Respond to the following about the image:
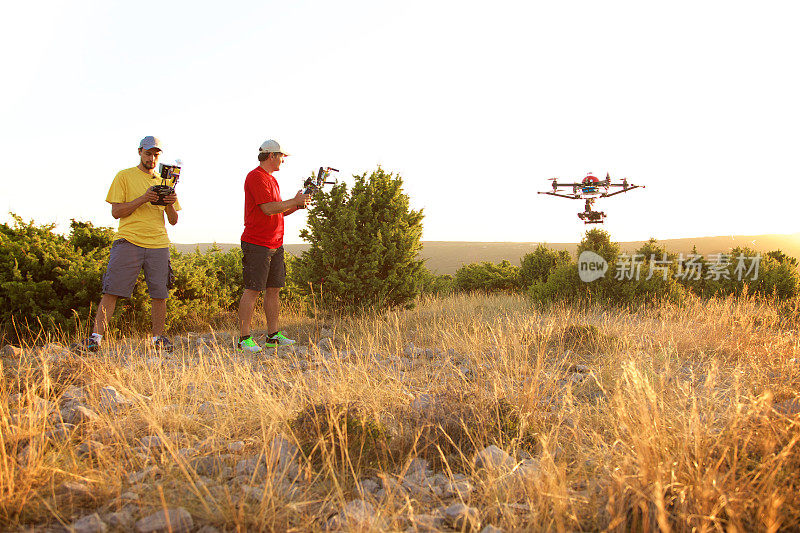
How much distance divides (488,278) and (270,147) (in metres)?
10.1

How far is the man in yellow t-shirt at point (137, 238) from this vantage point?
4.89 meters

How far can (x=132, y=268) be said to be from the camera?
4.98m

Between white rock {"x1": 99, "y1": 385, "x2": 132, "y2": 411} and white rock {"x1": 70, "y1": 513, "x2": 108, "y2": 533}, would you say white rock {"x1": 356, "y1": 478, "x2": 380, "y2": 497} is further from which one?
white rock {"x1": 99, "y1": 385, "x2": 132, "y2": 411}

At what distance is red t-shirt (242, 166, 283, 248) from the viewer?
16.6 ft

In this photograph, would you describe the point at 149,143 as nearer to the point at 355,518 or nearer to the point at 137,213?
the point at 137,213

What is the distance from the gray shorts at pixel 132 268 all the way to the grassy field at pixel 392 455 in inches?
32.3

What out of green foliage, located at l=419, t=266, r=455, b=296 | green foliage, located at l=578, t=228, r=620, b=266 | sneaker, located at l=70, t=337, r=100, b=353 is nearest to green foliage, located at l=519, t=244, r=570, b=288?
green foliage, located at l=419, t=266, r=455, b=296

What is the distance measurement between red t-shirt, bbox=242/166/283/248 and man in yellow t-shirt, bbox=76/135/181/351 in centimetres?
71

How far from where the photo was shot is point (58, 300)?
607 cm

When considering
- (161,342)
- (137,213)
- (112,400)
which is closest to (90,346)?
(161,342)

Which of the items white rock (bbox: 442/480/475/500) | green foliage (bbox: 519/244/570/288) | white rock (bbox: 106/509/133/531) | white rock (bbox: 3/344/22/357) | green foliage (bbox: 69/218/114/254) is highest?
green foliage (bbox: 69/218/114/254)

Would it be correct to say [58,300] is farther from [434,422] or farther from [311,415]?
[434,422]

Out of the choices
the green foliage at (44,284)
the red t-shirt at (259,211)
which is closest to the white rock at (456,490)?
the red t-shirt at (259,211)

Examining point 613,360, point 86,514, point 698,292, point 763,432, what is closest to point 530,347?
point 613,360
